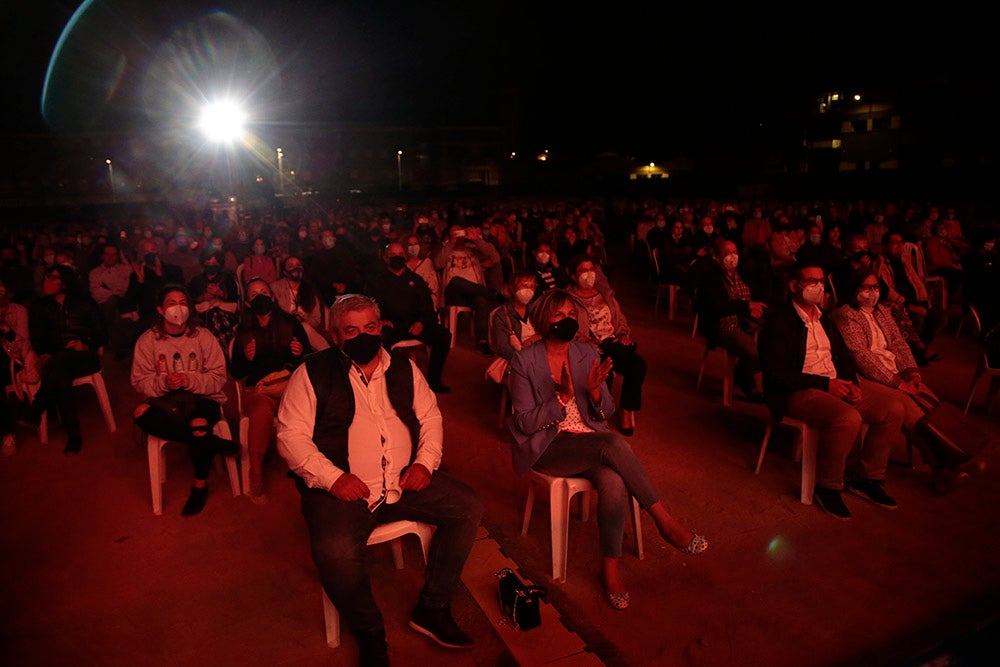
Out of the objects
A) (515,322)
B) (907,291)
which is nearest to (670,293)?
(907,291)

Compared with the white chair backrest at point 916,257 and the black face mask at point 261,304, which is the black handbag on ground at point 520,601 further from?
the white chair backrest at point 916,257

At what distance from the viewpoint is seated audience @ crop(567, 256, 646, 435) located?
5.82 m

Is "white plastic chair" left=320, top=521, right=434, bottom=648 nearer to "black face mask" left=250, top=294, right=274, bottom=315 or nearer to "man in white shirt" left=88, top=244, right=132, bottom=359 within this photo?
"black face mask" left=250, top=294, right=274, bottom=315

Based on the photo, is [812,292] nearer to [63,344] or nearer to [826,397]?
[826,397]

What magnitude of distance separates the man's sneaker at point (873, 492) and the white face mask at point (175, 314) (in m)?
4.91

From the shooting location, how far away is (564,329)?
388 centimetres

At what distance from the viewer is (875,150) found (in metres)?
38.1

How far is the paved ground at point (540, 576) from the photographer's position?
321cm

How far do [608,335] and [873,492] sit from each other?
2.38 meters

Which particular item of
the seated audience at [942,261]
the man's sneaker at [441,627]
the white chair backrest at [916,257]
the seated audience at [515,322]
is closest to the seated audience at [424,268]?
the seated audience at [515,322]

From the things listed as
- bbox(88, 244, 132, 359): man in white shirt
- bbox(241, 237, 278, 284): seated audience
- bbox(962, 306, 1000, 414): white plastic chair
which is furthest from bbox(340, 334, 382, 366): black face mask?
bbox(241, 237, 278, 284): seated audience

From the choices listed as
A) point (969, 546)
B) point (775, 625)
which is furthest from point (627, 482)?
point (969, 546)

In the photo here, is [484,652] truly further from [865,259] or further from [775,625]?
[865,259]

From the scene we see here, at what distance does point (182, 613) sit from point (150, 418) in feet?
5.04
